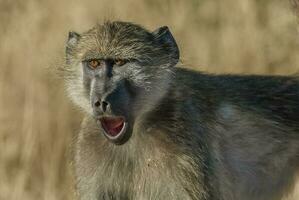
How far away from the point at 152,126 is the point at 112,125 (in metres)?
0.46

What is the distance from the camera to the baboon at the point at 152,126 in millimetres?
6438

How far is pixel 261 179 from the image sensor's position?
7430 millimetres

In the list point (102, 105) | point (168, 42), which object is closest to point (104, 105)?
point (102, 105)

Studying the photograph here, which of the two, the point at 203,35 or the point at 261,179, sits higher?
the point at 203,35

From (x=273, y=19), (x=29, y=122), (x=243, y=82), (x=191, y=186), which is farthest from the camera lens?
(x=273, y=19)

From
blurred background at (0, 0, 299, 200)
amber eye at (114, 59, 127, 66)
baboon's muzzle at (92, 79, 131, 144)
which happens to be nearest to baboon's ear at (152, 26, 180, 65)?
amber eye at (114, 59, 127, 66)

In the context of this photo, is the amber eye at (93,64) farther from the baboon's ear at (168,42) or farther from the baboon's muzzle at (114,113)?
the baboon's ear at (168,42)

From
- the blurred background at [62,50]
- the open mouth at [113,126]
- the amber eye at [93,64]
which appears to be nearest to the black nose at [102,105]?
the open mouth at [113,126]

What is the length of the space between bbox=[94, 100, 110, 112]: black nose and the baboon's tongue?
0.60 ft

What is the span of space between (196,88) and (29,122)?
2.56 m

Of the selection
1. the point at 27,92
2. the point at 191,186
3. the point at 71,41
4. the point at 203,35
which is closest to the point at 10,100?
the point at 27,92

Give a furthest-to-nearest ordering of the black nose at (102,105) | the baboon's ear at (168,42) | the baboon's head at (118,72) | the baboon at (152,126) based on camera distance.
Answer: the baboon's ear at (168,42), the baboon at (152,126), the baboon's head at (118,72), the black nose at (102,105)

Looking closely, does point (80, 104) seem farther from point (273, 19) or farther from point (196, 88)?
point (273, 19)

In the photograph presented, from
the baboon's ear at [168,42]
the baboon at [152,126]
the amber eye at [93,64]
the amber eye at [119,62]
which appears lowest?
the baboon at [152,126]
